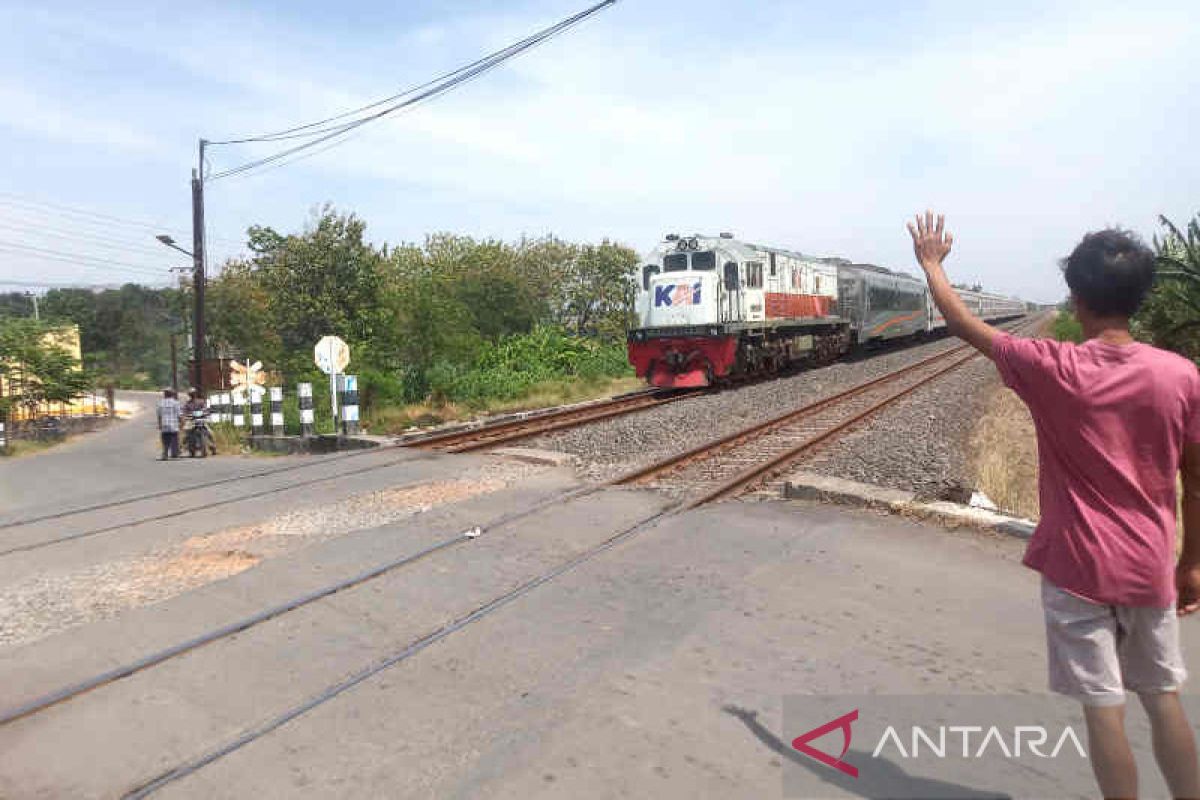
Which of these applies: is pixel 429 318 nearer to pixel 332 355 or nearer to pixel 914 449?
pixel 332 355

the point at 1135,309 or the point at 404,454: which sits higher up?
the point at 1135,309

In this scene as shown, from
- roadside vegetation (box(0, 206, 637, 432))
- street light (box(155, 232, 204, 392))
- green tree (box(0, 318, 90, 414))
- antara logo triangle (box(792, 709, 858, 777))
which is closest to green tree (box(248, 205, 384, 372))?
roadside vegetation (box(0, 206, 637, 432))

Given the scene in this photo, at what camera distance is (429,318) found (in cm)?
1906

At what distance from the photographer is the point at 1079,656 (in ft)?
7.30

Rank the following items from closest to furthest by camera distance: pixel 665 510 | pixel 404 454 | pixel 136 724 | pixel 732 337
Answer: pixel 136 724, pixel 665 510, pixel 404 454, pixel 732 337

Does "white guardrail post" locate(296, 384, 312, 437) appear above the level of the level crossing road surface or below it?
above

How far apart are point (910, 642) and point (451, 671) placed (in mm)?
2216

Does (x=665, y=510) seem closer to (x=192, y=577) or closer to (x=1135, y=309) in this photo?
(x=192, y=577)

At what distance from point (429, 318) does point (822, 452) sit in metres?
11.7

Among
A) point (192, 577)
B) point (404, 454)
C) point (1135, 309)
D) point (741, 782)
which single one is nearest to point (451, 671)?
point (741, 782)

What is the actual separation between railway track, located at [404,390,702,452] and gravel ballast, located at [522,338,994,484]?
0.40 meters

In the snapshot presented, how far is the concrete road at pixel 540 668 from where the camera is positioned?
2914mm

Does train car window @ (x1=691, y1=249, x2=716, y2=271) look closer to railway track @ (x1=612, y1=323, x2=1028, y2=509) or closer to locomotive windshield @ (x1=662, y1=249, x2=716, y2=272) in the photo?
locomotive windshield @ (x1=662, y1=249, x2=716, y2=272)

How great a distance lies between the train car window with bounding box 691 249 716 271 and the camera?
1858 centimetres
